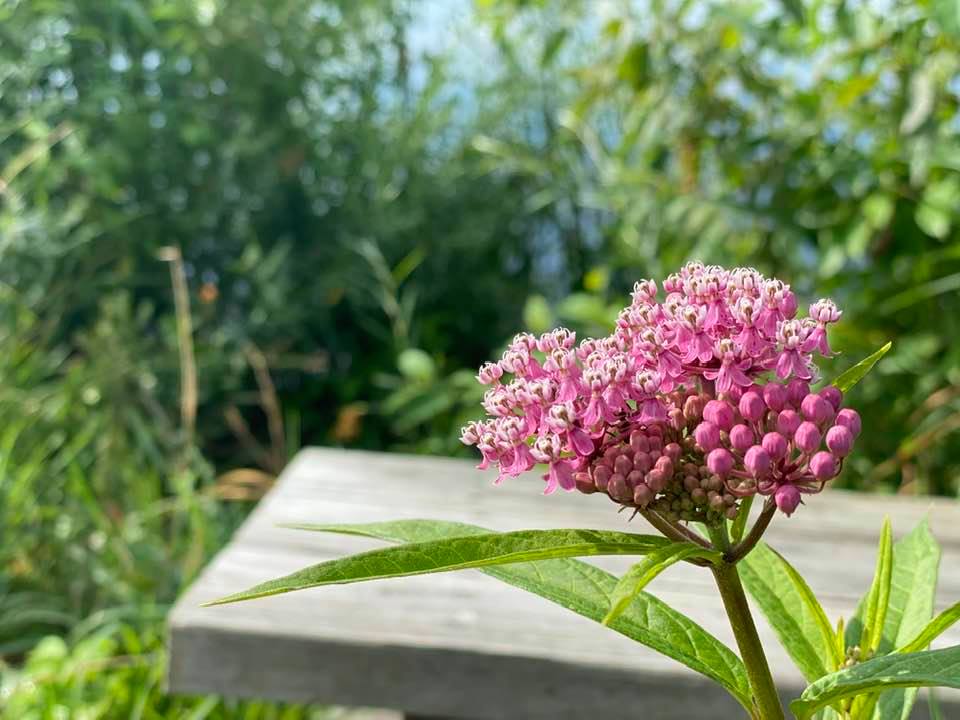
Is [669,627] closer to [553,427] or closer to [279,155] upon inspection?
[553,427]

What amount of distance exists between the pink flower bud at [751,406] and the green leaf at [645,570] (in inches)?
3.0

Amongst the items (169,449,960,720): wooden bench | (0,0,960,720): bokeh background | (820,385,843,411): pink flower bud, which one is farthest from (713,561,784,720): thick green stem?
(0,0,960,720): bokeh background

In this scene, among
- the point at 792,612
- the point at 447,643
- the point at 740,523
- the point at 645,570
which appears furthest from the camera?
the point at 447,643

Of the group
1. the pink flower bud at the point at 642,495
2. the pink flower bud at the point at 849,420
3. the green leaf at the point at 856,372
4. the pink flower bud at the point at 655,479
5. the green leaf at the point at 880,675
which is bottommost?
the green leaf at the point at 880,675

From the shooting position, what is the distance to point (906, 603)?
0.80m

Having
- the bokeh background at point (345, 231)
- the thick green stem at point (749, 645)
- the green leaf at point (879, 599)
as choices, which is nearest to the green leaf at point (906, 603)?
the green leaf at point (879, 599)

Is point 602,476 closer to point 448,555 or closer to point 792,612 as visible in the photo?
point 448,555

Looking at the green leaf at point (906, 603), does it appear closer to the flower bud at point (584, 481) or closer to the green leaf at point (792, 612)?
the green leaf at point (792, 612)

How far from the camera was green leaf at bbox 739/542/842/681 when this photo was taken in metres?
0.71

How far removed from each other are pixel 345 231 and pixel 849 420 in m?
2.91

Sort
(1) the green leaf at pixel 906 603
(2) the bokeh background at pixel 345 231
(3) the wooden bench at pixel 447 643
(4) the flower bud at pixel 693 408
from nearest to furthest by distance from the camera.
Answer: (4) the flower bud at pixel 693 408 → (1) the green leaf at pixel 906 603 → (3) the wooden bench at pixel 447 643 → (2) the bokeh background at pixel 345 231

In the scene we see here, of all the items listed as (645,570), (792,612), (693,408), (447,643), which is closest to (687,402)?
(693,408)

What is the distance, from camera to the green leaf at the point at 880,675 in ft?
1.82

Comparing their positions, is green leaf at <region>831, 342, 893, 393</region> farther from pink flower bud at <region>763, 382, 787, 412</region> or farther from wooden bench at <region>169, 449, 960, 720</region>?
wooden bench at <region>169, 449, 960, 720</region>
